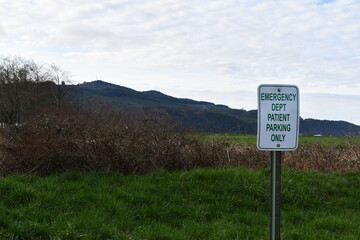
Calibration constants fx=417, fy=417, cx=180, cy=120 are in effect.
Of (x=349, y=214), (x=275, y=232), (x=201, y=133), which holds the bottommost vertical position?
(x=349, y=214)

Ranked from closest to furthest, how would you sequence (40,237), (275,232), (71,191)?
1. (275,232)
2. (40,237)
3. (71,191)

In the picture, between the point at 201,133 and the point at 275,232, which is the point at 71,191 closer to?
the point at 275,232

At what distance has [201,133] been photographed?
11.0 metres

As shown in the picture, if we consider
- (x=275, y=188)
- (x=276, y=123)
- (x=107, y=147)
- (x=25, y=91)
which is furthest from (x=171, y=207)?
(x=25, y=91)

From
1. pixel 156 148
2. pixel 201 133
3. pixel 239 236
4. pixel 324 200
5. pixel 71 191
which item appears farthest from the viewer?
pixel 201 133

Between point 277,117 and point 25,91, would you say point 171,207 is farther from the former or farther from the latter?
point 25,91

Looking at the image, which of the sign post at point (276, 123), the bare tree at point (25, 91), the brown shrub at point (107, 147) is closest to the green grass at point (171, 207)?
the brown shrub at point (107, 147)

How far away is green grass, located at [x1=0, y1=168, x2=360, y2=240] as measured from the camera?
5.57m

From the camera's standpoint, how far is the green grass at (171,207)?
5566 mm

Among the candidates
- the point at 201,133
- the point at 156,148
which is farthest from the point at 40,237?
the point at 201,133

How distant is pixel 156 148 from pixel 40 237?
4609 millimetres

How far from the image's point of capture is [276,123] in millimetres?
3938

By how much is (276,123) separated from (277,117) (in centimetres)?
6

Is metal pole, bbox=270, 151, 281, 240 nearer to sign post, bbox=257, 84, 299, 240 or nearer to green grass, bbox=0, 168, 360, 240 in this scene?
sign post, bbox=257, 84, 299, 240
